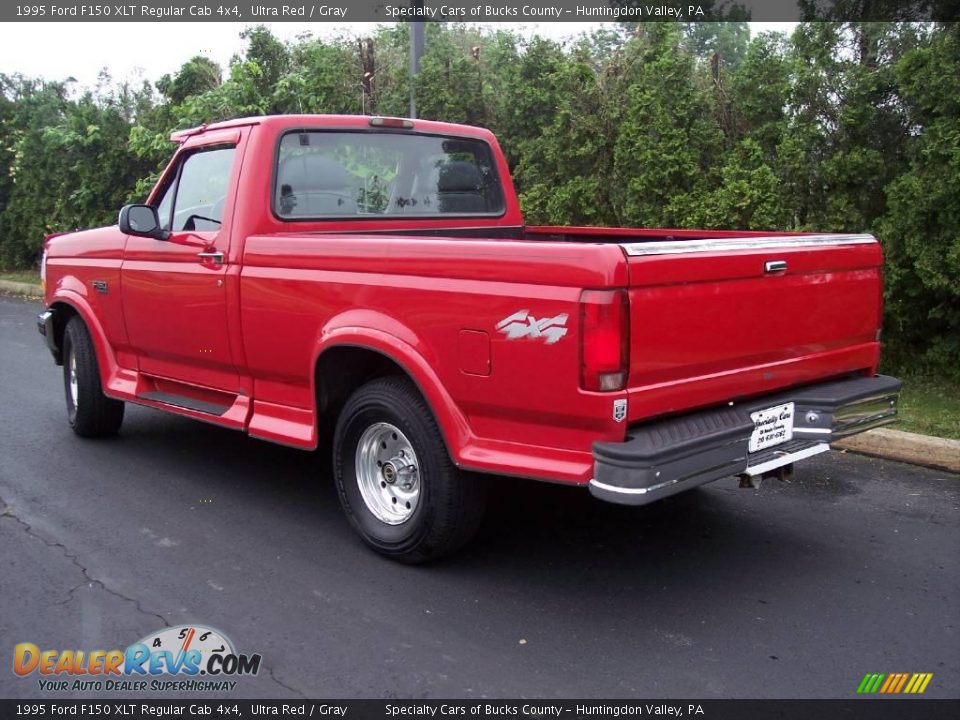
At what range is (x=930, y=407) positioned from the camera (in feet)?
21.2

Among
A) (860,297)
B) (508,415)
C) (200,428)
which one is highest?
(860,297)

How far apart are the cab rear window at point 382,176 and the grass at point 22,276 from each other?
12848 millimetres

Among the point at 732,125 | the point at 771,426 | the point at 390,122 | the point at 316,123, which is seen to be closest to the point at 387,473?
the point at 771,426

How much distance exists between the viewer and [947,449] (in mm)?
5516

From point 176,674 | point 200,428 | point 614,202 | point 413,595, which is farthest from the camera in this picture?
point 614,202

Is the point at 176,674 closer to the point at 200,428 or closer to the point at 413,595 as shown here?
the point at 413,595

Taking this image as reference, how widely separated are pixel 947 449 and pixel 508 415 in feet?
11.0

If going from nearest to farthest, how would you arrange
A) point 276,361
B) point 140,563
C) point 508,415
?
point 508,415 → point 140,563 → point 276,361

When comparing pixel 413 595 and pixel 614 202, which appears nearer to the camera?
pixel 413 595

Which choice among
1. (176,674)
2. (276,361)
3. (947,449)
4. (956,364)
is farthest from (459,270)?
(956,364)

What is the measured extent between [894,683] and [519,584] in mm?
1518

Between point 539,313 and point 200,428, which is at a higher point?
point 539,313

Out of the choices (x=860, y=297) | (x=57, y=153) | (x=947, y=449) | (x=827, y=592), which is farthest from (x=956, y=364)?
(x=57, y=153)
